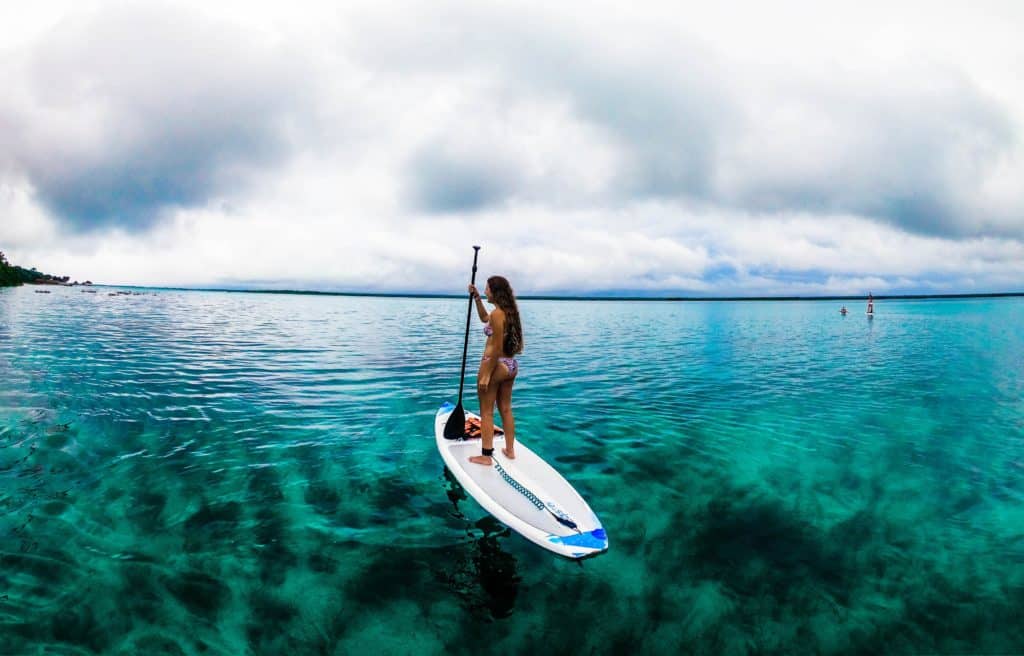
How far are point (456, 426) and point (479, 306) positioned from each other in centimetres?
313

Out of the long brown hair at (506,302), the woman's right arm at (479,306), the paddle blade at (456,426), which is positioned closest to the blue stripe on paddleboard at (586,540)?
the long brown hair at (506,302)

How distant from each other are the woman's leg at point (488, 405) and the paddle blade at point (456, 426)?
4.29 ft

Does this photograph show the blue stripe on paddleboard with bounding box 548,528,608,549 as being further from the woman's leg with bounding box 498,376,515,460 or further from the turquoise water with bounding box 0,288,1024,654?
the woman's leg with bounding box 498,376,515,460

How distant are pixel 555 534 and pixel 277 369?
739 inches

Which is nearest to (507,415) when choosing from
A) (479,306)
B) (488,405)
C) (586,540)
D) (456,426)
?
(488,405)

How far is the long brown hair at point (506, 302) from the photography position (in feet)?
28.9

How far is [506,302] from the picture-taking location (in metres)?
8.84

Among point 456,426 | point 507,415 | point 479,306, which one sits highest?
point 479,306

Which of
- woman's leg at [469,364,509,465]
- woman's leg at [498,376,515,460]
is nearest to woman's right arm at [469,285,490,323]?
woman's leg at [469,364,509,465]

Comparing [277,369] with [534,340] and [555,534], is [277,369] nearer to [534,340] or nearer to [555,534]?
[555,534]

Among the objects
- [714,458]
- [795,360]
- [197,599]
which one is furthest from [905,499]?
[795,360]

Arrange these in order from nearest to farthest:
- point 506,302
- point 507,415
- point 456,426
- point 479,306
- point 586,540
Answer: point 586,540, point 506,302, point 479,306, point 507,415, point 456,426

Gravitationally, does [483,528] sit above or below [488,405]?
below

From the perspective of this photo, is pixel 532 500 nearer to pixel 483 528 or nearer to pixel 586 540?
pixel 483 528
